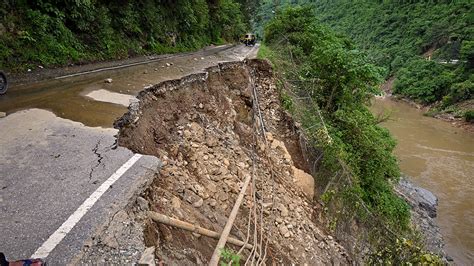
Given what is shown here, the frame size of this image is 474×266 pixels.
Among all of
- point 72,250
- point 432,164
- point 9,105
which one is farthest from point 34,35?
point 432,164

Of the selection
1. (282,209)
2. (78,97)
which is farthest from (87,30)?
(282,209)

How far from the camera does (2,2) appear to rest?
8.95m

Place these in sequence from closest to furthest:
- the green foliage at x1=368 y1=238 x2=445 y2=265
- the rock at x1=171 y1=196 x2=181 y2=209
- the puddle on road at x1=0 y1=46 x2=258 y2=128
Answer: the rock at x1=171 y1=196 x2=181 y2=209 → the puddle on road at x1=0 y1=46 x2=258 y2=128 → the green foliage at x1=368 y1=238 x2=445 y2=265

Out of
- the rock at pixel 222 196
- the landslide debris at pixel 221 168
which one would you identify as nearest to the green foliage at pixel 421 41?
the landslide debris at pixel 221 168

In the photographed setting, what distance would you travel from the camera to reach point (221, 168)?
6430 millimetres

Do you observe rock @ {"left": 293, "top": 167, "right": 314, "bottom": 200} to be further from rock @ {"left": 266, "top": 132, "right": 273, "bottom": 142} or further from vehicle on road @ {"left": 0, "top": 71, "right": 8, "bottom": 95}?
vehicle on road @ {"left": 0, "top": 71, "right": 8, "bottom": 95}

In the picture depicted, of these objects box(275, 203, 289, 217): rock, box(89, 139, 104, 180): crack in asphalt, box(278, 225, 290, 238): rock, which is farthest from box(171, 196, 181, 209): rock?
box(275, 203, 289, 217): rock

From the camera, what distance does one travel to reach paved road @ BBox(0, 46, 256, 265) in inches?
118

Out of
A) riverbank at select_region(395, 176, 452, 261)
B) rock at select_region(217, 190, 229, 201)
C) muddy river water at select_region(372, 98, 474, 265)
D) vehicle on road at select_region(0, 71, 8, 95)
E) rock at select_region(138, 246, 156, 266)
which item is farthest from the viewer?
muddy river water at select_region(372, 98, 474, 265)

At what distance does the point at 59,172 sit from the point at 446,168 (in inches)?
902

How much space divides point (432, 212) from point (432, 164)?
6828mm

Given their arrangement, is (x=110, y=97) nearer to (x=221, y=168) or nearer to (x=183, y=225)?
(x=221, y=168)

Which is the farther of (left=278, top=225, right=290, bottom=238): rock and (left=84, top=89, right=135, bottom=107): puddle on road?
(left=84, top=89, right=135, bottom=107): puddle on road

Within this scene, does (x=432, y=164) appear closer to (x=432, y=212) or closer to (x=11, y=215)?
(x=432, y=212)
